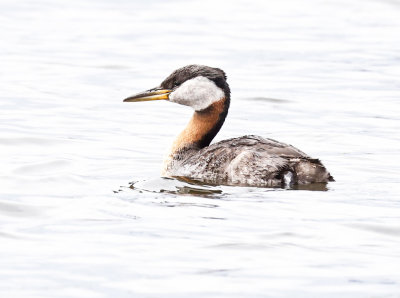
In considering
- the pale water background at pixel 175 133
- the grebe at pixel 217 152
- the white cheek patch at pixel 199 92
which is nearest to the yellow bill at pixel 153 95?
the grebe at pixel 217 152

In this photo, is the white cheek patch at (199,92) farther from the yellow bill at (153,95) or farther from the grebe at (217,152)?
the yellow bill at (153,95)

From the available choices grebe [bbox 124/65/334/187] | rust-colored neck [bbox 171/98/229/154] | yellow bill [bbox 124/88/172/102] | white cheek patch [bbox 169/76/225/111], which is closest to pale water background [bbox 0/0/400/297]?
grebe [bbox 124/65/334/187]

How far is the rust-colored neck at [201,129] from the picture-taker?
37.7 ft

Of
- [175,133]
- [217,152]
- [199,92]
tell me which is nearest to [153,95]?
[199,92]

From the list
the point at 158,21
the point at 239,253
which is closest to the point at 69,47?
the point at 158,21

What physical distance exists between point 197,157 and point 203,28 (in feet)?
41.0

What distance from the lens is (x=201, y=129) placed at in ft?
38.0

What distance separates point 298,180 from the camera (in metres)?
10.3

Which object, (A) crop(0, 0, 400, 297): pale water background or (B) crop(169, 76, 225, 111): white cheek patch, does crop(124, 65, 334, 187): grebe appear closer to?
(B) crop(169, 76, 225, 111): white cheek patch

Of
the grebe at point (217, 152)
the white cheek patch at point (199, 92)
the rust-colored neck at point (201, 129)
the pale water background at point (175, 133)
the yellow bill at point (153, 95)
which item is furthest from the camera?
the yellow bill at point (153, 95)

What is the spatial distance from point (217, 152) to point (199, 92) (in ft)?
2.82

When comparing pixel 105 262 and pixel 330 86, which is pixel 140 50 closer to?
pixel 330 86

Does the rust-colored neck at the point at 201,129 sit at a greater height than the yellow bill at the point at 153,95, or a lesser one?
lesser

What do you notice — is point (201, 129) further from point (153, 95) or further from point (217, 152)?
point (217, 152)
